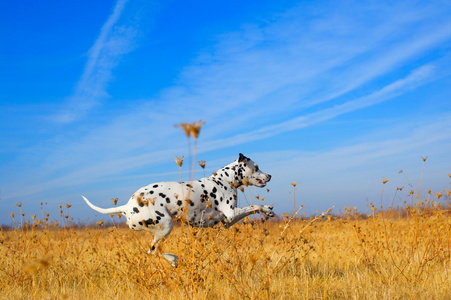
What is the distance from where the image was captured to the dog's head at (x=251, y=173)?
7566 millimetres

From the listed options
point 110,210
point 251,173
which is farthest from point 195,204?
point 110,210

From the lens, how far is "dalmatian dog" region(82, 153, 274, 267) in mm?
6336

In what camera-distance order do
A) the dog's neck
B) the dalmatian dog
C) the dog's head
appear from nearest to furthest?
the dalmatian dog < the dog's neck < the dog's head

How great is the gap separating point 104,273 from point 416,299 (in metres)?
4.51

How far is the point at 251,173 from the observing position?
24.8 ft

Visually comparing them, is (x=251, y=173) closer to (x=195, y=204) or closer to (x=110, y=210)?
(x=195, y=204)

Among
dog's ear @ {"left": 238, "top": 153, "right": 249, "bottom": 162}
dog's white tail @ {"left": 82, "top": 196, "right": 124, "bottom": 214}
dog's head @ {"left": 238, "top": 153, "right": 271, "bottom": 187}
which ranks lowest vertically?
dog's white tail @ {"left": 82, "top": 196, "right": 124, "bottom": 214}

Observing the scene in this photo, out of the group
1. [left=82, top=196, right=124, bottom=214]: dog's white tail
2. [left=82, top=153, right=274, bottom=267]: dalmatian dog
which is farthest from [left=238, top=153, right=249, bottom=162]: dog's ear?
[left=82, top=196, right=124, bottom=214]: dog's white tail

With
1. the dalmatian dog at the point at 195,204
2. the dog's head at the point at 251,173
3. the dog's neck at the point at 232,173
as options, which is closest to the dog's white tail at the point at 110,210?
the dalmatian dog at the point at 195,204

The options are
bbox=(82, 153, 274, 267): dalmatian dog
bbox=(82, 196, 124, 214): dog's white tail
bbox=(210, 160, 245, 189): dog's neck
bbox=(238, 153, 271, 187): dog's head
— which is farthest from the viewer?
bbox=(238, 153, 271, 187): dog's head

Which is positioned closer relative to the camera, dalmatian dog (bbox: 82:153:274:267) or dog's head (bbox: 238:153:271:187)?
dalmatian dog (bbox: 82:153:274:267)

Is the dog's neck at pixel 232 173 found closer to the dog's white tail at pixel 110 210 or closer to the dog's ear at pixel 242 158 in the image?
the dog's ear at pixel 242 158

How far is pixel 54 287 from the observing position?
509cm

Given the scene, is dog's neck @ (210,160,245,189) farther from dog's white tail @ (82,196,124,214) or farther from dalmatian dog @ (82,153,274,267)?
dog's white tail @ (82,196,124,214)
